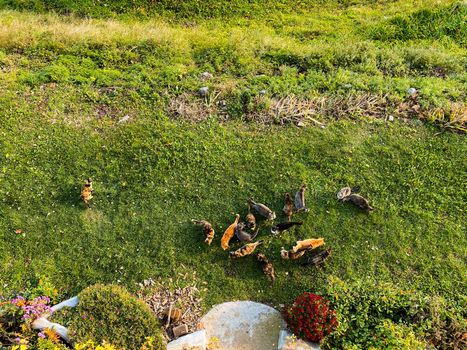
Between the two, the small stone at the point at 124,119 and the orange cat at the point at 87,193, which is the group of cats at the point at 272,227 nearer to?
the orange cat at the point at 87,193

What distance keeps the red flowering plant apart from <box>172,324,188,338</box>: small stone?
2.20 metres

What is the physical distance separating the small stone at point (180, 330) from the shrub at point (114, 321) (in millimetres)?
474

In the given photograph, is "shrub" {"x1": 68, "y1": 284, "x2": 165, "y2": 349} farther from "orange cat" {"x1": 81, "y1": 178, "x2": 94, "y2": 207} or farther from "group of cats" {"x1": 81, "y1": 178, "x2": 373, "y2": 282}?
"orange cat" {"x1": 81, "y1": 178, "x2": 94, "y2": 207}

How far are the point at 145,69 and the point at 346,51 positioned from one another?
7.87 metres

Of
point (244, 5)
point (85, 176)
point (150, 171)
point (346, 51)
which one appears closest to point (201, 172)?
point (150, 171)

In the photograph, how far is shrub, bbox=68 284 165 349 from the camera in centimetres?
774

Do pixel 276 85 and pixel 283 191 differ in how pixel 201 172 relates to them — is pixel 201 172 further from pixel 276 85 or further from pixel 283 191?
pixel 276 85

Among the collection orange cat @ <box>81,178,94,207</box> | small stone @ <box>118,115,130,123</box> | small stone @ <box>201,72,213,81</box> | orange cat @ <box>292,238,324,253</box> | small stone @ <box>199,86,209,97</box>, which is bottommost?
orange cat @ <box>292,238,324,253</box>

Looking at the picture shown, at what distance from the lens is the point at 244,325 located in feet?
29.1

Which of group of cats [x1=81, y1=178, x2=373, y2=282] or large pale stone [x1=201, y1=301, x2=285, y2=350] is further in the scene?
group of cats [x1=81, y1=178, x2=373, y2=282]

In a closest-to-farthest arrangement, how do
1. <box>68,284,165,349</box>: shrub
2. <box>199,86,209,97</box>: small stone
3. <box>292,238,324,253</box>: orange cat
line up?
1. <box>68,284,165,349</box>: shrub
2. <box>292,238,324,253</box>: orange cat
3. <box>199,86,209,97</box>: small stone

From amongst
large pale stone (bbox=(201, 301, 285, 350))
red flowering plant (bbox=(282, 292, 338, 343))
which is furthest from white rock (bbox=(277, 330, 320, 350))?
large pale stone (bbox=(201, 301, 285, 350))

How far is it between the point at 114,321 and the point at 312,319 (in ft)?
13.0

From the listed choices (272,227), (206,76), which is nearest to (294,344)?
(272,227)
